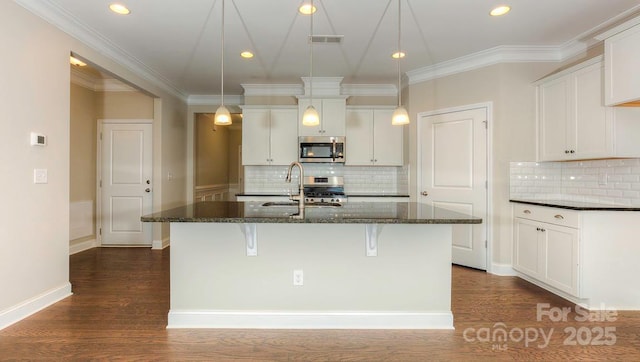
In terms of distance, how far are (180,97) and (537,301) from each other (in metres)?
5.60

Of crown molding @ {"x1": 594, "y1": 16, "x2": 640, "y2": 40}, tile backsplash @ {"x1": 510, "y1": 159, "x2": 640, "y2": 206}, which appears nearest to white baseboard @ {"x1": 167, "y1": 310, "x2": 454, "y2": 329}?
tile backsplash @ {"x1": 510, "y1": 159, "x2": 640, "y2": 206}

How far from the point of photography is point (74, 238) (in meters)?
4.64

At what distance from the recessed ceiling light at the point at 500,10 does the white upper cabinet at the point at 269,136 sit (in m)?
2.78

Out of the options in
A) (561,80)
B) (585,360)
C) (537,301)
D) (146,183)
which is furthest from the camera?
(146,183)

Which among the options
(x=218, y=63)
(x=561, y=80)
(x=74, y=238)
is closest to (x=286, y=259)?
(x=218, y=63)

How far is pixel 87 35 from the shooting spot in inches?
125

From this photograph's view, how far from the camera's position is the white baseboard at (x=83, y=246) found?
4.59 metres

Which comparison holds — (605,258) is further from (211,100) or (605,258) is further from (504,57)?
(211,100)

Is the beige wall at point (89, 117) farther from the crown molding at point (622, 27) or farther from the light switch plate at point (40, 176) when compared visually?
the crown molding at point (622, 27)

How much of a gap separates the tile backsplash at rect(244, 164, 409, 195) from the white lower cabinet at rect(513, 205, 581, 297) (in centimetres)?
191

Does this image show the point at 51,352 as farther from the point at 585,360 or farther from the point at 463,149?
the point at 463,149

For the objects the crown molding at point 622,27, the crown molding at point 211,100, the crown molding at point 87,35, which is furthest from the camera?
the crown molding at point 211,100

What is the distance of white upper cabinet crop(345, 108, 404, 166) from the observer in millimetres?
4809

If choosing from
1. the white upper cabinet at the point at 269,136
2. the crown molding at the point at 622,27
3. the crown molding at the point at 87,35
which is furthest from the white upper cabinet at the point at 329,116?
the crown molding at the point at 622,27
